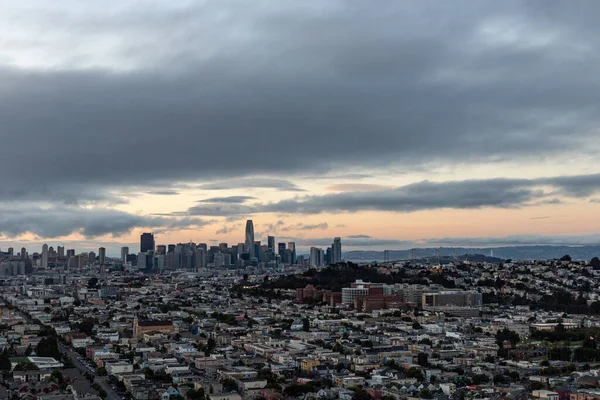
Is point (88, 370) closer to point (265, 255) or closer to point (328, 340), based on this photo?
point (328, 340)

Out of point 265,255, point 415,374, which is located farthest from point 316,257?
point 415,374

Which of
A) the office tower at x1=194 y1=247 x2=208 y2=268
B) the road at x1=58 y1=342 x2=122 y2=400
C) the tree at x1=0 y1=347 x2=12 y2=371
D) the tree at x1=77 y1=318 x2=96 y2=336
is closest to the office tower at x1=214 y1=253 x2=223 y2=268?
the office tower at x1=194 y1=247 x2=208 y2=268

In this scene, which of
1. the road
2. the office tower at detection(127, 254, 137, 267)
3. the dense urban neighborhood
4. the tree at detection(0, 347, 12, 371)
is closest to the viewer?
the dense urban neighborhood

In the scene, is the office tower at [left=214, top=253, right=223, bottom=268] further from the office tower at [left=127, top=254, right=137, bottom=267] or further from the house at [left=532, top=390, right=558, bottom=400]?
the house at [left=532, top=390, right=558, bottom=400]

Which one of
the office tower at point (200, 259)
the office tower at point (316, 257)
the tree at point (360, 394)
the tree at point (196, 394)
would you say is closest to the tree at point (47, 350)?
the tree at point (196, 394)

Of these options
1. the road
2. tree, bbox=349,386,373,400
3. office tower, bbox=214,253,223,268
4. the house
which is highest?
office tower, bbox=214,253,223,268

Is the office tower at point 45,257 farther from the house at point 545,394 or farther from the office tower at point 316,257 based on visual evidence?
the house at point 545,394
